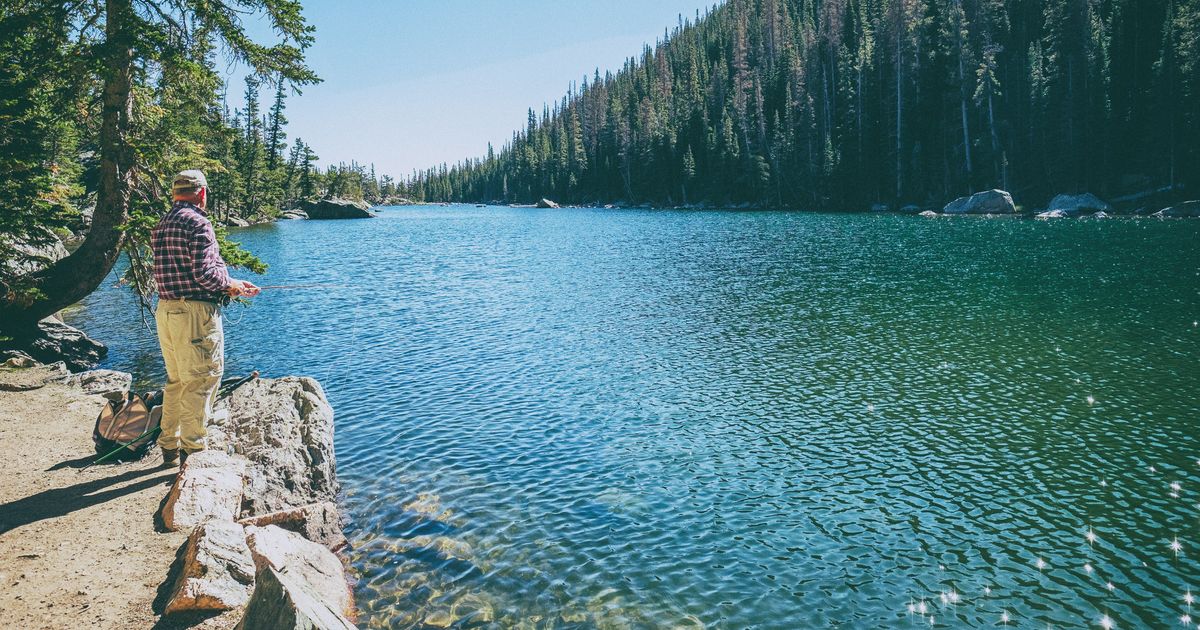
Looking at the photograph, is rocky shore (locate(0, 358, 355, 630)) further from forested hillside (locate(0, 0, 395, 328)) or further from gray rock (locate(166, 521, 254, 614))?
forested hillside (locate(0, 0, 395, 328))

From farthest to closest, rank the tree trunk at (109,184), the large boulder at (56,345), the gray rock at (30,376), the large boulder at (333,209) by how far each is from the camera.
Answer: the large boulder at (333,209), the large boulder at (56,345), the gray rock at (30,376), the tree trunk at (109,184)

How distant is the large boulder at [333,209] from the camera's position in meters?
116

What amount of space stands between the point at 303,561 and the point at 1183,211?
74151 mm

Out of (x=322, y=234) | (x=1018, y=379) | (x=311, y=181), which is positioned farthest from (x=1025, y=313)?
(x=311, y=181)

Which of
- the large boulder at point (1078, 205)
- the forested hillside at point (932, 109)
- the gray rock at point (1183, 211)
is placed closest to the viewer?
the gray rock at point (1183, 211)

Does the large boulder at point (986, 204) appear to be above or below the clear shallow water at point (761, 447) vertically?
above

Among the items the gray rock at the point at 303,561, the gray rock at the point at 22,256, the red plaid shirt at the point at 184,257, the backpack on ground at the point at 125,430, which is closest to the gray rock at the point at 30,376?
the gray rock at the point at 22,256

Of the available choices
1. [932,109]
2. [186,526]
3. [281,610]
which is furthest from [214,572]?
[932,109]

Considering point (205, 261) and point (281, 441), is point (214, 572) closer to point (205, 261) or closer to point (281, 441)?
point (205, 261)

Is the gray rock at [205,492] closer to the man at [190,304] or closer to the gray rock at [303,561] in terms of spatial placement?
the man at [190,304]

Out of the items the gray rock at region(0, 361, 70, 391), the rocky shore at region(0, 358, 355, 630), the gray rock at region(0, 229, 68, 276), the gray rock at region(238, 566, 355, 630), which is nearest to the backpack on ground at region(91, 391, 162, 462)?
the rocky shore at region(0, 358, 355, 630)

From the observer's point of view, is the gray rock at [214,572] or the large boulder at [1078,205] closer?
the gray rock at [214,572]

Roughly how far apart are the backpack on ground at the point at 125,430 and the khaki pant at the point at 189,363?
1054 mm

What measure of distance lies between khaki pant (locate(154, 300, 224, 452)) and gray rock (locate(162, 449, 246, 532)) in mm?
434
